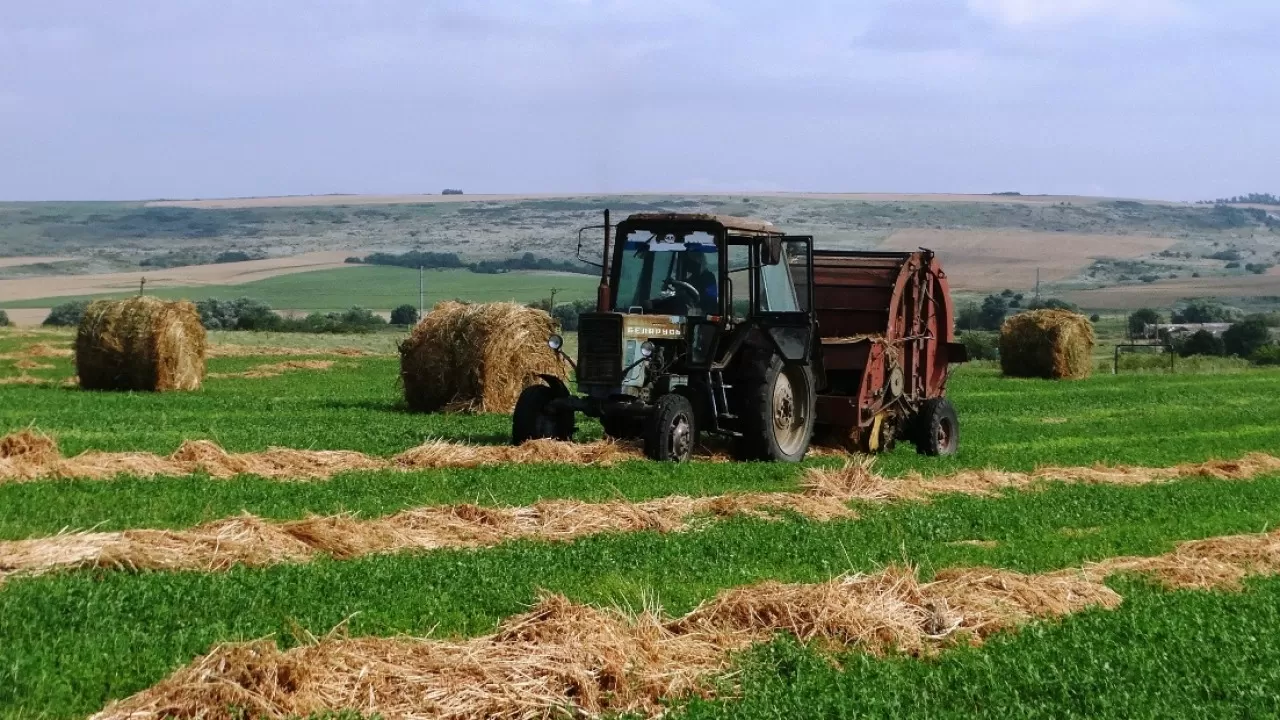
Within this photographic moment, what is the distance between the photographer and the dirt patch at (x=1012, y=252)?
85.8m

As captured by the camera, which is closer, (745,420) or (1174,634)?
(1174,634)

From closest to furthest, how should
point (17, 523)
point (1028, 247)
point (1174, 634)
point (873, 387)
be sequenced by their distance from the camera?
point (1174, 634)
point (17, 523)
point (873, 387)
point (1028, 247)

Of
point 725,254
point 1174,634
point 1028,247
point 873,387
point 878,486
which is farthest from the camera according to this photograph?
point 1028,247

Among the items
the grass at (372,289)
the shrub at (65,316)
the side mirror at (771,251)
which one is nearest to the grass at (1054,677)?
the side mirror at (771,251)

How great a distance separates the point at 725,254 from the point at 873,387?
3.09 m

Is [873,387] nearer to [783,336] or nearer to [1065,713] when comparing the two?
[783,336]

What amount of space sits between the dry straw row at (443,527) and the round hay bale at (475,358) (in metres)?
8.58

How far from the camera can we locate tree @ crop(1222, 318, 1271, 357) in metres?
50.0

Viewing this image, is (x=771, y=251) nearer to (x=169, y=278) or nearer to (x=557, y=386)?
(x=557, y=386)

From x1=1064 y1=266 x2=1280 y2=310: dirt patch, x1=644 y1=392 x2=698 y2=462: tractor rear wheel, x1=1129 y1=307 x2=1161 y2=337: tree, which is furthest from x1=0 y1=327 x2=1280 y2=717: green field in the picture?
x1=1064 y1=266 x2=1280 y2=310: dirt patch

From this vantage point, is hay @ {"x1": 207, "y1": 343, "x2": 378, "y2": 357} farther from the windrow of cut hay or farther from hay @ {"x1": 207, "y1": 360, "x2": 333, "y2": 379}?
the windrow of cut hay

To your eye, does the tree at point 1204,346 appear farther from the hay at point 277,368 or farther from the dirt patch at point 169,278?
the dirt patch at point 169,278

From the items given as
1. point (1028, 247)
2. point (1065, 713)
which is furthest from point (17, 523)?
point (1028, 247)

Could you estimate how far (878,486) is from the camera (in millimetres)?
14352
